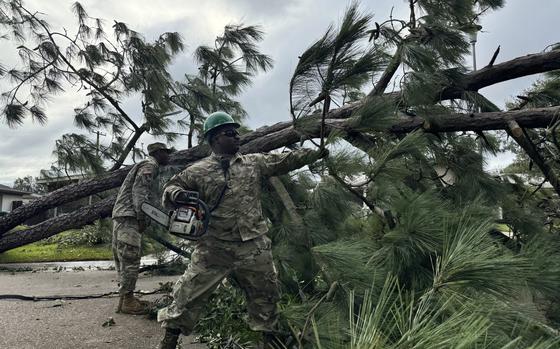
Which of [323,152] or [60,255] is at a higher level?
[323,152]

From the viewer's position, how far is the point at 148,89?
6.02m

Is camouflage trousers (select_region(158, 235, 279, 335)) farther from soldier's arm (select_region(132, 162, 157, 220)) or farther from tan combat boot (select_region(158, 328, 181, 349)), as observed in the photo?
soldier's arm (select_region(132, 162, 157, 220))

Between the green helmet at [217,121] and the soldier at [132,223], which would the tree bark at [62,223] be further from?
the green helmet at [217,121]

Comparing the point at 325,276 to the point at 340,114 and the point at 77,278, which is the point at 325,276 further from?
the point at 77,278

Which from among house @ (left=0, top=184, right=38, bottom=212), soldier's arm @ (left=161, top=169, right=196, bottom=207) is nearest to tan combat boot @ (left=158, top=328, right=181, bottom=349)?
soldier's arm @ (left=161, top=169, right=196, bottom=207)

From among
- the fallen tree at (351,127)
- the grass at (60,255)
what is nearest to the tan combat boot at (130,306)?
the fallen tree at (351,127)

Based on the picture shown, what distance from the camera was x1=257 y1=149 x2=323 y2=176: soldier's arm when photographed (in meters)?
2.70

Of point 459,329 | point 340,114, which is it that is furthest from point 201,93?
point 459,329

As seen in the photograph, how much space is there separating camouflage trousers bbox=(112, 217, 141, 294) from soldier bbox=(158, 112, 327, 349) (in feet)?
5.39

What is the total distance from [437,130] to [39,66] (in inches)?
236

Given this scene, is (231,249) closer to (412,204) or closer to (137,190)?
(412,204)

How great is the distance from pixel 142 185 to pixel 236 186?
5.76 ft

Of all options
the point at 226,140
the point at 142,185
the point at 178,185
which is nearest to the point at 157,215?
the point at 178,185

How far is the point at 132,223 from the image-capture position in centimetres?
446
